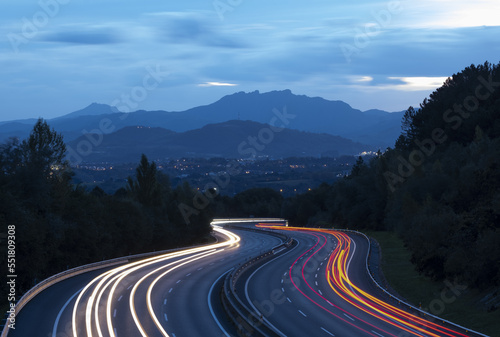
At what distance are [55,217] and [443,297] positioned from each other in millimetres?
30937

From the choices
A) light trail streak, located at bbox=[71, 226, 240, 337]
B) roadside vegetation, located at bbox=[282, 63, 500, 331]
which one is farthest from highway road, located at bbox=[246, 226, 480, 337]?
light trail streak, located at bbox=[71, 226, 240, 337]

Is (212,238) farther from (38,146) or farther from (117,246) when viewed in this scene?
(38,146)

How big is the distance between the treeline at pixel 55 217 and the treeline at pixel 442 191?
25.8m

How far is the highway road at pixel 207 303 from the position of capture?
2772 centimetres

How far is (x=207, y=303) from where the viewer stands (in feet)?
114

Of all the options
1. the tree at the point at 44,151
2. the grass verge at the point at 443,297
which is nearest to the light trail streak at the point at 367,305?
the grass verge at the point at 443,297

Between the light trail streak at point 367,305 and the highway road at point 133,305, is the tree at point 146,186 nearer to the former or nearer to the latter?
the highway road at point 133,305

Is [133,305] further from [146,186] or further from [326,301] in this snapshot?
[146,186]

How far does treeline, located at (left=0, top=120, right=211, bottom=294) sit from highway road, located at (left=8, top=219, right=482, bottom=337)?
4546 millimetres

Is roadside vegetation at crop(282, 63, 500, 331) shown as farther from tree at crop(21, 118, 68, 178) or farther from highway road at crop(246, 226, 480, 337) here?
tree at crop(21, 118, 68, 178)

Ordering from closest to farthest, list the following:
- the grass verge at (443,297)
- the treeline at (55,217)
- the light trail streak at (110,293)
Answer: the light trail streak at (110,293)
the grass verge at (443,297)
the treeline at (55,217)

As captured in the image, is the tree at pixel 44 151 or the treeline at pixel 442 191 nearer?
the treeline at pixel 442 191

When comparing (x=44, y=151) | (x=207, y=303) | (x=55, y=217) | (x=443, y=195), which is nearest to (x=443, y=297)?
(x=207, y=303)

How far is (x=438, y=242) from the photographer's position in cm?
4206
